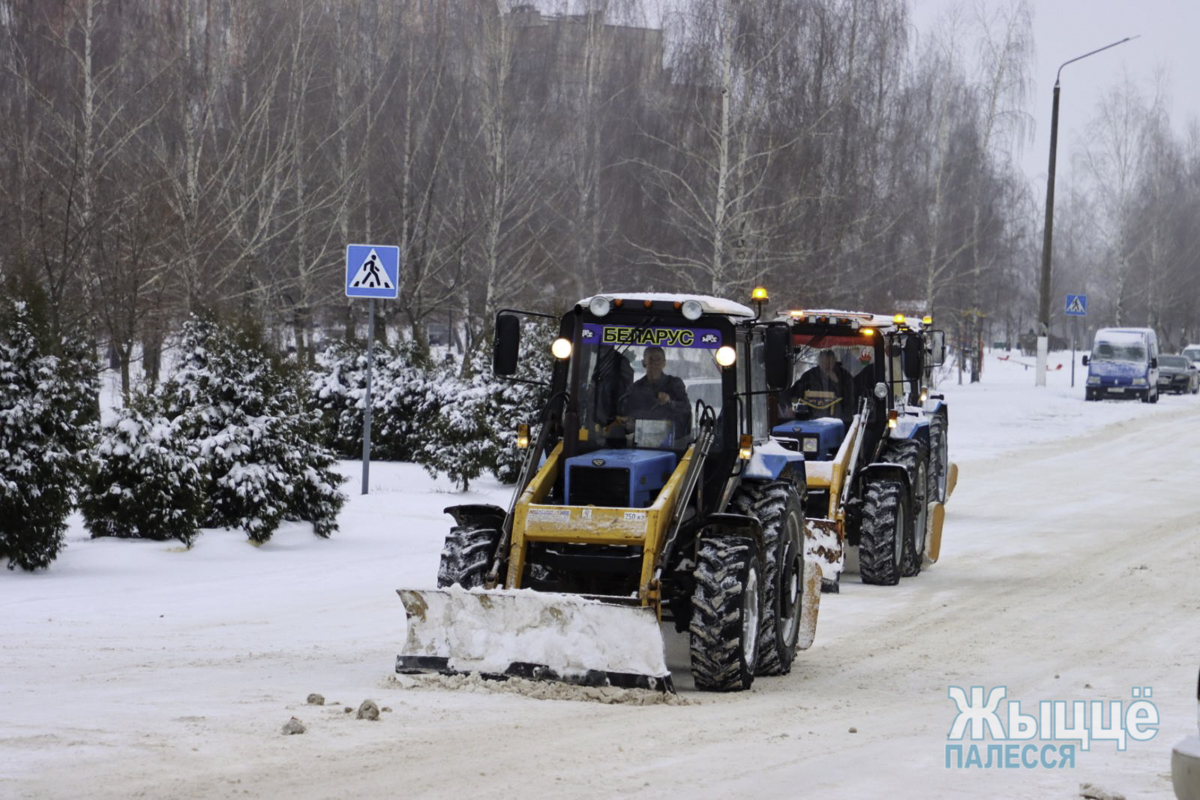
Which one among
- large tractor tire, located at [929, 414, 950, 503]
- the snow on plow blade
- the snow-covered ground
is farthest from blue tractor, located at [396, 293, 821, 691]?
large tractor tire, located at [929, 414, 950, 503]

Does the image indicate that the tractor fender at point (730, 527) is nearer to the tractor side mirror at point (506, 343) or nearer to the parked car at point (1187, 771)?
the tractor side mirror at point (506, 343)

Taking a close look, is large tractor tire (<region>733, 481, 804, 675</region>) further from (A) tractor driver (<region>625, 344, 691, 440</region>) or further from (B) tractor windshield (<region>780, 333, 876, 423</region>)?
(B) tractor windshield (<region>780, 333, 876, 423</region>)

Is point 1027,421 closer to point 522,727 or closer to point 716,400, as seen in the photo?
point 716,400

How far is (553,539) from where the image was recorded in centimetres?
873

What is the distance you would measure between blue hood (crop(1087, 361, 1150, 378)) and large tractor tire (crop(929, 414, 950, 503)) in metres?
28.1

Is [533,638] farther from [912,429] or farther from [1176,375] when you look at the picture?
[1176,375]

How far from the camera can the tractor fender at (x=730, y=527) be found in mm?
8867

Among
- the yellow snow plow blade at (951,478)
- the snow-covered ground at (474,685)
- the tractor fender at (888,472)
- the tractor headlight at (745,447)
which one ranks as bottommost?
the snow-covered ground at (474,685)

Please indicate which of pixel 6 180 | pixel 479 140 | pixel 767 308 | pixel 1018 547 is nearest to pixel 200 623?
pixel 1018 547

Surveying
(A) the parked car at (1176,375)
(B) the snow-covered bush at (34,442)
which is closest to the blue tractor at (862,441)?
(B) the snow-covered bush at (34,442)

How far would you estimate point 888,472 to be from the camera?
1420cm

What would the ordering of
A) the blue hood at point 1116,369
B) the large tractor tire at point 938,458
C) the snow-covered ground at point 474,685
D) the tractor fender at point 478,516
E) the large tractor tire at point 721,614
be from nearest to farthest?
the snow-covered ground at point 474,685, the large tractor tire at point 721,614, the tractor fender at point 478,516, the large tractor tire at point 938,458, the blue hood at point 1116,369

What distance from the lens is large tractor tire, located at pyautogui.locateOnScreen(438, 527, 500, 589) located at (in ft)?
29.0

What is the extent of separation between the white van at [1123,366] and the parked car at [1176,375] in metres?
5.13
